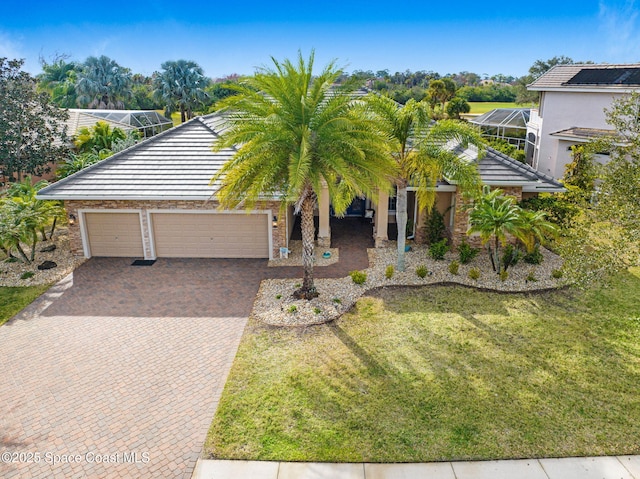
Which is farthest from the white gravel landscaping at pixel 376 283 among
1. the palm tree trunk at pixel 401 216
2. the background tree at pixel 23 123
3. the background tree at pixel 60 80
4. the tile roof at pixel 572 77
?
the background tree at pixel 60 80

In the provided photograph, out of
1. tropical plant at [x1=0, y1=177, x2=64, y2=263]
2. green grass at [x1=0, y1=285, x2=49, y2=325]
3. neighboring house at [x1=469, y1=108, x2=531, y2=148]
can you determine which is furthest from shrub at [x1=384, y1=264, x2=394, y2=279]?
neighboring house at [x1=469, y1=108, x2=531, y2=148]

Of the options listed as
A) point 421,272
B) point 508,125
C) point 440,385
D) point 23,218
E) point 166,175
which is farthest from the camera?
point 508,125

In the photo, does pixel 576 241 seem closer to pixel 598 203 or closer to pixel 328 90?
pixel 598 203

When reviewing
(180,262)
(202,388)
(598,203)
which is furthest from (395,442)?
(180,262)

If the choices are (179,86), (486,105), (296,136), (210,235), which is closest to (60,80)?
(179,86)

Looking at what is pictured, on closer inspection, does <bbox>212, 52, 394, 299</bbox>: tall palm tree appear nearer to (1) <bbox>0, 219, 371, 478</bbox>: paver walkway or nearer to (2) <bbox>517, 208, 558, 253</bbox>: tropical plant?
(1) <bbox>0, 219, 371, 478</bbox>: paver walkway

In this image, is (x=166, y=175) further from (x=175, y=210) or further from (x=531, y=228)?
(x=531, y=228)
